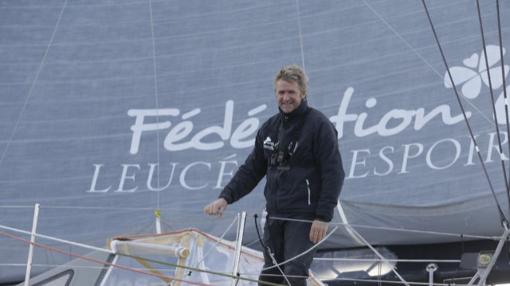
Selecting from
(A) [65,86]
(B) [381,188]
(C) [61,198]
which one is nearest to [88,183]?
(C) [61,198]

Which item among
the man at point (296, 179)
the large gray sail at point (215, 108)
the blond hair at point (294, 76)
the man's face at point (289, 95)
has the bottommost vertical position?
the man at point (296, 179)

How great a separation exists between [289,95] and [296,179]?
0.27m

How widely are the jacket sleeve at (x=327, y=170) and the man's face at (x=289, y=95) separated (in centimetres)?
11

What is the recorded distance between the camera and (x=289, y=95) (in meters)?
4.02

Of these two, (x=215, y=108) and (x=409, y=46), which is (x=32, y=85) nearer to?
(x=215, y=108)

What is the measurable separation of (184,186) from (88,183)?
1.64 feet

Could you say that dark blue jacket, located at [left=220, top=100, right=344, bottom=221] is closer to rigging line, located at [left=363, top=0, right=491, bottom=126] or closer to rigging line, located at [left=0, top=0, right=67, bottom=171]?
rigging line, located at [left=363, top=0, right=491, bottom=126]

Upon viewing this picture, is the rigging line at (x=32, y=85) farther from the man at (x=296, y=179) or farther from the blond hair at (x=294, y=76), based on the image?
the blond hair at (x=294, y=76)

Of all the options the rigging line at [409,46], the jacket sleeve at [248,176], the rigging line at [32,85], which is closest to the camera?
the jacket sleeve at [248,176]

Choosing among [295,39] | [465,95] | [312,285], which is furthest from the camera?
[295,39]

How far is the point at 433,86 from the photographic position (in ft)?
20.5

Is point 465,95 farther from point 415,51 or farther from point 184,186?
point 184,186

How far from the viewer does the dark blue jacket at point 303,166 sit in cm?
395

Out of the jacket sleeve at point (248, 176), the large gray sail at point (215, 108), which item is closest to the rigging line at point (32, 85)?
the large gray sail at point (215, 108)
